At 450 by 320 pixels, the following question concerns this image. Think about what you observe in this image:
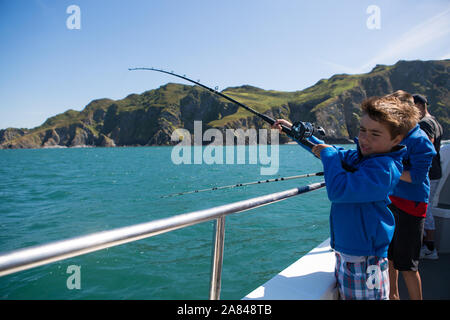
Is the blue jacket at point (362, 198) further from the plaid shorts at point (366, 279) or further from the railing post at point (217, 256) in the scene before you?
the railing post at point (217, 256)

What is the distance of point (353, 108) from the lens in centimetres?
13412

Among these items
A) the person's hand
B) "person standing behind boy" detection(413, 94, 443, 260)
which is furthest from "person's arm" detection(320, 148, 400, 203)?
"person standing behind boy" detection(413, 94, 443, 260)

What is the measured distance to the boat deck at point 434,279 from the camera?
2.59 meters

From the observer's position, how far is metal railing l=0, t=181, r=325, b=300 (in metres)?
0.82

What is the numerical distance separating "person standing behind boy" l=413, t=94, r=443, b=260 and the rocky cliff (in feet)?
311

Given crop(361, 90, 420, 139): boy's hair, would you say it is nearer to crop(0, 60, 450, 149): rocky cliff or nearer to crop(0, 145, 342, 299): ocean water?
crop(0, 145, 342, 299): ocean water

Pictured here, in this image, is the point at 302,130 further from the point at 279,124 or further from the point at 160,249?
the point at 160,249

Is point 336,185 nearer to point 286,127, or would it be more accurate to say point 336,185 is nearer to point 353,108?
point 286,127

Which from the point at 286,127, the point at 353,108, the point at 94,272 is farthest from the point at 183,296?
the point at 353,108

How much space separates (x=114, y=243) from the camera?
3.36 feet
